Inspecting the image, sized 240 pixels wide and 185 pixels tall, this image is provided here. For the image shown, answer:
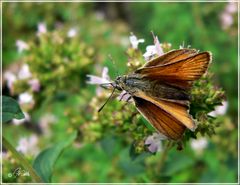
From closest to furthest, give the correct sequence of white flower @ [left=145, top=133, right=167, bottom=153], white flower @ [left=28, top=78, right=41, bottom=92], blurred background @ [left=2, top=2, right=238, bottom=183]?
1. white flower @ [left=145, top=133, right=167, bottom=153]
2. blurred background @ [left=2, top=2, right=238, bottom=183]
3. white flower @ [left=28, top=78, right=41, bottom=92]

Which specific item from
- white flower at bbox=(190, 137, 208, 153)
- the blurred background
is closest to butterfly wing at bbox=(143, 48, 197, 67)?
the blurred background

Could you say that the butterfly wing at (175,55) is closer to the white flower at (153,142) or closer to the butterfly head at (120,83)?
the butterfly head at (120,83)

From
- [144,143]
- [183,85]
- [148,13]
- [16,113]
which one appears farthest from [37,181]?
[148,13]

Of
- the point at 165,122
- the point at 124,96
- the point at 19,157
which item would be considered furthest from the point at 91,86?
the point at 165,122

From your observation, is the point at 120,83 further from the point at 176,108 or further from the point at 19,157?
the point at 19,157

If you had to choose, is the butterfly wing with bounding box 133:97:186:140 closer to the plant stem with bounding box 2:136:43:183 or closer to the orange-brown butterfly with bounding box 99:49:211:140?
the orange-brown butterfly with bounding box 99:49:211:140
